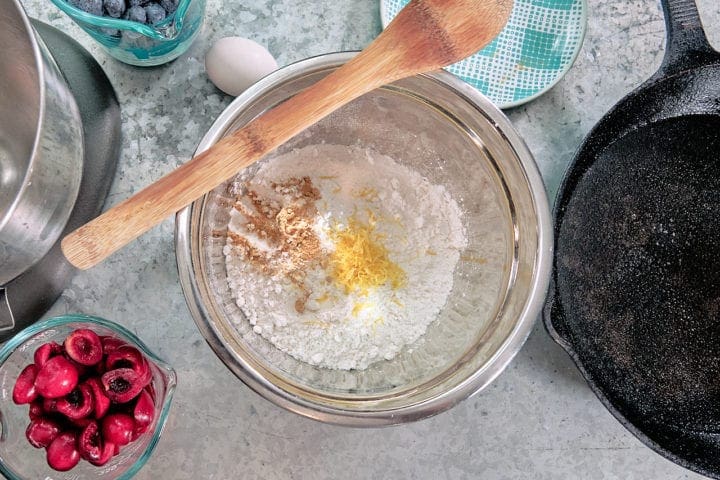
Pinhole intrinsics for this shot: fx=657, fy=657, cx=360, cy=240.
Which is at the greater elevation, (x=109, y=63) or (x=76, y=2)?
(x=76, y=2)

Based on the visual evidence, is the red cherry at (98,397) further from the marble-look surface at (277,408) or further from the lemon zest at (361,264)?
the lemon zest at (361,264)

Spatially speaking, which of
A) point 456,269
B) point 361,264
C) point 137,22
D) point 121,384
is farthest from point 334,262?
point 137,22

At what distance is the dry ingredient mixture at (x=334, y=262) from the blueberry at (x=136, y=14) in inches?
10.6

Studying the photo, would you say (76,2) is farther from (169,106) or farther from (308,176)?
(308,176)

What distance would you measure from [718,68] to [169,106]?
84 centimetres

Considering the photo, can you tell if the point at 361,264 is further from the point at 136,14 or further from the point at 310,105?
the point at 136,14

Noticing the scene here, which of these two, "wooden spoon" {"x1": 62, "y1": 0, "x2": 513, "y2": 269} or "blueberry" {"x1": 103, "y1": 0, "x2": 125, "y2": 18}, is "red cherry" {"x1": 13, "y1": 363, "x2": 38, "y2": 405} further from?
"blueberry" {"x1": 103, "y1": 0, "x2": 125, "y2": 18}

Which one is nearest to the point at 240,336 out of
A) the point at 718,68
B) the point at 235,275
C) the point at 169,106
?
the point at 235,275

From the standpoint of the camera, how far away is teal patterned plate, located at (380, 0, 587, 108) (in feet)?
3.51

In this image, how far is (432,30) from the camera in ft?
2.55

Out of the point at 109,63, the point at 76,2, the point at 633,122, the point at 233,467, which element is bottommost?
the point at 233,467

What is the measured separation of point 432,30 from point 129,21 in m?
0.42

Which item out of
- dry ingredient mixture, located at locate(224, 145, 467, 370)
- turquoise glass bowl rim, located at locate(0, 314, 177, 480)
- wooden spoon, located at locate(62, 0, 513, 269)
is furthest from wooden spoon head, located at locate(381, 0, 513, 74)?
turquoise glass bowl rim, located at locate(0, 314, 177, 480)

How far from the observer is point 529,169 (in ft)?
2.79
